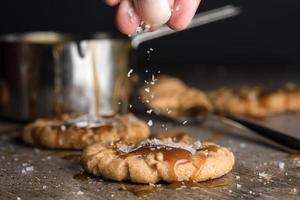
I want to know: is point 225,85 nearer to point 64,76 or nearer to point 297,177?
point 64,76

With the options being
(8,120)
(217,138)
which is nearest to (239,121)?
(217,138)

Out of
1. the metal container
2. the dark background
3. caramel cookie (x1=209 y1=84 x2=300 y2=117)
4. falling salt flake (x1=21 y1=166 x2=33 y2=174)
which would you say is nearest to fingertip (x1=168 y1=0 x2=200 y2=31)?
falling salt flake (x1=21 y1=166 x2=33 y2=174)

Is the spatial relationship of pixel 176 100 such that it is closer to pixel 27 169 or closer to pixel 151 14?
pixel 27 169

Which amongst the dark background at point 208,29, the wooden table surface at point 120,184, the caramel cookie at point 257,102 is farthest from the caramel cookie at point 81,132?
the dark background at point 208,29

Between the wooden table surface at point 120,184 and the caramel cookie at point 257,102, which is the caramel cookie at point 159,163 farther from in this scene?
the caramel cookie at point 257,102

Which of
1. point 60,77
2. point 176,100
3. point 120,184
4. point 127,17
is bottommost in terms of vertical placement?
point 120,184

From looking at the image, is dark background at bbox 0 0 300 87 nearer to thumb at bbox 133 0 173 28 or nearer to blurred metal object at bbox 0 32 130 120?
blurred metal object at bbox 0 32 130 120

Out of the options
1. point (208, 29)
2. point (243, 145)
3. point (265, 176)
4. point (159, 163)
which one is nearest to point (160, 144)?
point (159, 163)
